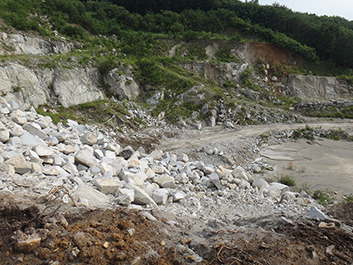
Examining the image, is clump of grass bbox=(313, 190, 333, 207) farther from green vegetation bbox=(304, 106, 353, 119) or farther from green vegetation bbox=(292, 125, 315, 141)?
green vegetation bbox=(304, 106, 353, 119)

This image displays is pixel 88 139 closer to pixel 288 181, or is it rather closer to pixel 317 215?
pixel 317 215

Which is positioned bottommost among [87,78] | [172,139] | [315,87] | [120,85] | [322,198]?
[172,139]

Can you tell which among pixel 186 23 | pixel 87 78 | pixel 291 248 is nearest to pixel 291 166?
pixel 291 248

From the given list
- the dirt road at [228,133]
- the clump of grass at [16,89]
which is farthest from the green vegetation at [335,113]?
the clump of grass at [16,89]

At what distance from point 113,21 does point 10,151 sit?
91.9 ft

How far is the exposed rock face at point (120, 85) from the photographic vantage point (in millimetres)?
18391

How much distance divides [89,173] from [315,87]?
28649mm

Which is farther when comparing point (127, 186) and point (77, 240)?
point (127, 186)

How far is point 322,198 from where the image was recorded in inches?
361

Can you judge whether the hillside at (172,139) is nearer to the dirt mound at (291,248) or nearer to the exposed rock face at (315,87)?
the dirt mound at (291,248)

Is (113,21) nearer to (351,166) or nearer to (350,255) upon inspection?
(351,166)

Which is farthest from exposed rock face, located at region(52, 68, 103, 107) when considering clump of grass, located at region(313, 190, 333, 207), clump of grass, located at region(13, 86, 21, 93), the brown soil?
clump of grass, located at region(313, 190, 333, 207)

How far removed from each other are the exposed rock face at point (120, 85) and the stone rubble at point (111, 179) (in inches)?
303

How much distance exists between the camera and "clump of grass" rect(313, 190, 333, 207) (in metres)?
8.79
